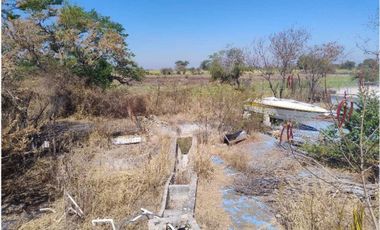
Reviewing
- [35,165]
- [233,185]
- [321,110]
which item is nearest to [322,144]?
[233,185]

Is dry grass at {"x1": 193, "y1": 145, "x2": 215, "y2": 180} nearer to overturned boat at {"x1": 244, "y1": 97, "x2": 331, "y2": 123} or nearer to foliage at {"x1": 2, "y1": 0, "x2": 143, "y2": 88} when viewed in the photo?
overturned boat at {"x1": 244, "y1": 97, "x2": 331, "y2": 123}

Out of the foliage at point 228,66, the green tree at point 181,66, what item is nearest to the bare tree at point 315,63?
the foliage at point 228,66

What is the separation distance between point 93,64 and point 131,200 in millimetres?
9330

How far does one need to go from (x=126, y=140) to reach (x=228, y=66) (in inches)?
459

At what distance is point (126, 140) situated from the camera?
8.21 metres

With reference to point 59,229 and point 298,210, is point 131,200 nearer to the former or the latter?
point 59,229

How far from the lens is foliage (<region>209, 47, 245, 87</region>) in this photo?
1784 cm

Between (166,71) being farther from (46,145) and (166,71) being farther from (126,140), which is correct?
(46,145)

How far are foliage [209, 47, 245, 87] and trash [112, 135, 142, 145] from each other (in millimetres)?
10624

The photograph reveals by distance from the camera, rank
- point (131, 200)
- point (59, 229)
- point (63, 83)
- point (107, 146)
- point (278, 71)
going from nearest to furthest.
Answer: point (59, 229), point (131, 200), point (107, 146), point (63, 83), point (278, 71)

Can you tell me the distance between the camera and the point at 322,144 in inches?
250

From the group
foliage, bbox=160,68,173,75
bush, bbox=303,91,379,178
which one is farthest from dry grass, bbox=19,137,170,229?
foliage, bbox=160,68,173,75

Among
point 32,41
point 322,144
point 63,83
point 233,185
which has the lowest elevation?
point 233,185

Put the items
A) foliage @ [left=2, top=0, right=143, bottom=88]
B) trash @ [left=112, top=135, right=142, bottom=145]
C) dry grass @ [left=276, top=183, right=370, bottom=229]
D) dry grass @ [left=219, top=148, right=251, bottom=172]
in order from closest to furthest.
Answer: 1. dry grass @ [left=276, top=183, right=370, bottom=229]
2. dry grass @ [left=219, top=148, right=251, bottom=172]
3. trash @ [left=112, top=135, right=142, bottom=145]
4. foliage @ [left=2, top=0, right=143, bottom=88]
